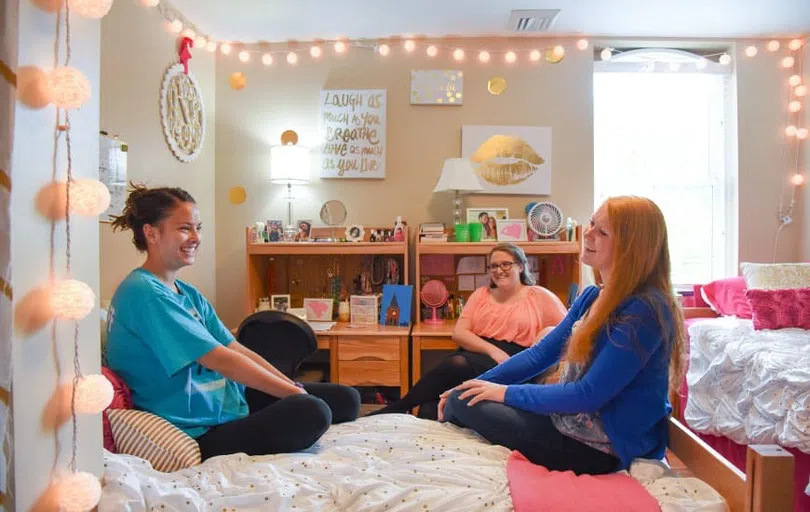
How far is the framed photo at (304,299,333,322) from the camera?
3.34 m

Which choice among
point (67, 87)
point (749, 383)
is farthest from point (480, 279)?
point (67, 87)

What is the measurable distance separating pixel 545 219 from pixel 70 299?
2.79 m

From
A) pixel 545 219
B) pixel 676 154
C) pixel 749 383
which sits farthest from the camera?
pixel 676 154

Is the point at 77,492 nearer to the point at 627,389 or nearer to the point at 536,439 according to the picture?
the point at 536,439

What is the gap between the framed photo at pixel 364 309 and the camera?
3.28 m

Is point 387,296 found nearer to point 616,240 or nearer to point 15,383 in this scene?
point 616,240

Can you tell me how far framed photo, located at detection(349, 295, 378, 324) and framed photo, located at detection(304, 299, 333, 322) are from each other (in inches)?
6.2

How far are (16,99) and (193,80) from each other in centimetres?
244

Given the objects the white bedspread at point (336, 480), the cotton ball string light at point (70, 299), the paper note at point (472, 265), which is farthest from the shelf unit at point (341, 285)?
the cotton ball string light at point (70, 299)

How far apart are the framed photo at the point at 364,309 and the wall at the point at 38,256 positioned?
2114 mm

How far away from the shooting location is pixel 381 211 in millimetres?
3586

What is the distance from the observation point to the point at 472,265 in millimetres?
3500

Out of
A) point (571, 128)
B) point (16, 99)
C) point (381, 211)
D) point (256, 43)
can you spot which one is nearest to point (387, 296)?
point (381, 211)

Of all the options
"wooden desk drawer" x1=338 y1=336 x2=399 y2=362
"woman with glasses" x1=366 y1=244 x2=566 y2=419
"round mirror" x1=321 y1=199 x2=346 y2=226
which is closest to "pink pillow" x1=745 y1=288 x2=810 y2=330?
"woman with glasses" x1=366 y1=244 x2=566 y2=419
